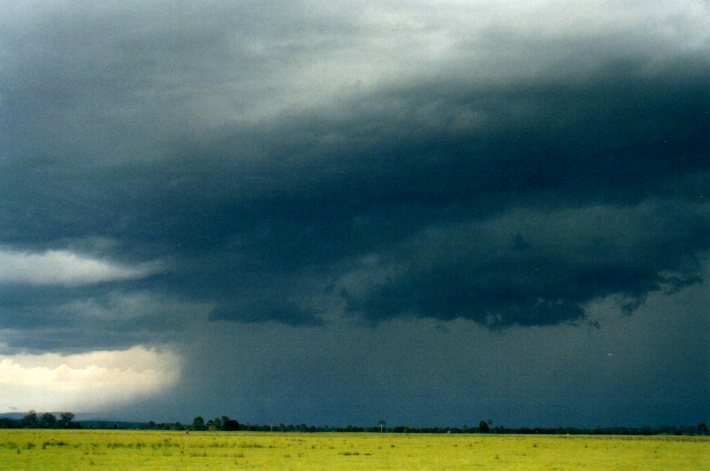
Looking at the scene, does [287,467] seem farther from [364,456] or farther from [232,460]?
[364,456]

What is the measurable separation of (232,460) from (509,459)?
28642 mm

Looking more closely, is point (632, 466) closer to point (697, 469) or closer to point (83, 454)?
point (697, 469)

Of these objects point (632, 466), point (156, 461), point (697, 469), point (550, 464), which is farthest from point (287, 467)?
point (697, 469)

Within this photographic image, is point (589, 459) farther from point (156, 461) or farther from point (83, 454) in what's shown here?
point (83, 454)

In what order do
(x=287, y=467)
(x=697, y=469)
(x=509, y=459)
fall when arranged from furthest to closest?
(x=509, y=459) < (x=697, y=469) < (x=287, y=467)

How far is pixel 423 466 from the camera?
2354 inches

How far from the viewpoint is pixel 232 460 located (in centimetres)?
6581

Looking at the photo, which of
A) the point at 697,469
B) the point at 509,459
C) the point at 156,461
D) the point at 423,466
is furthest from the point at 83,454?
the point at 697,469

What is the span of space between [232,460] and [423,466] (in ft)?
60.4

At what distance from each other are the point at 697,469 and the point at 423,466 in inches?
979

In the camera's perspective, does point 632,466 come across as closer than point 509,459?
Yes

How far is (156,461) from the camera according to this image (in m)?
64.2

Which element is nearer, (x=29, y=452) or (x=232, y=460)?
(x=232, y=460)

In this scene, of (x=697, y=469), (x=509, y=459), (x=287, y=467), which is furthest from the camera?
(x=509, y=459)
